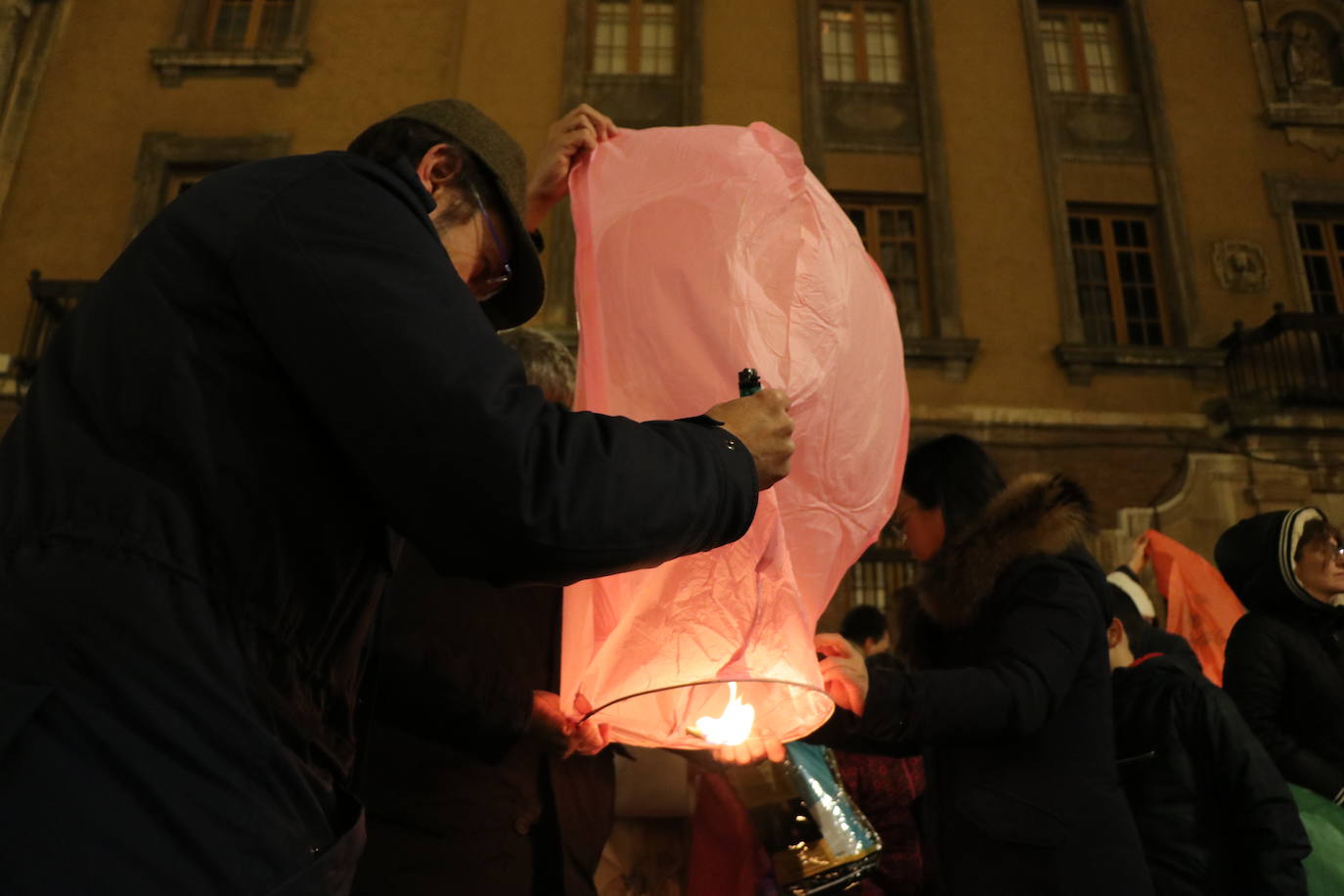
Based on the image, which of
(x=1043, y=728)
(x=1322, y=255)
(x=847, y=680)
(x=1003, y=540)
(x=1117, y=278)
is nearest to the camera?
(x=847, y=680)

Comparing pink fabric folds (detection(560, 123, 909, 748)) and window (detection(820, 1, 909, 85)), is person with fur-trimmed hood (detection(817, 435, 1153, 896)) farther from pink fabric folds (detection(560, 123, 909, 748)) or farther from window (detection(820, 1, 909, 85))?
window (detection(820, 1, 909, 85))

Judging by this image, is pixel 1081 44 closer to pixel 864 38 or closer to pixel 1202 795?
pixel 864 38

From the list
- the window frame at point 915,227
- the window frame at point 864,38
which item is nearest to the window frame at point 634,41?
the window frame at point 864,38

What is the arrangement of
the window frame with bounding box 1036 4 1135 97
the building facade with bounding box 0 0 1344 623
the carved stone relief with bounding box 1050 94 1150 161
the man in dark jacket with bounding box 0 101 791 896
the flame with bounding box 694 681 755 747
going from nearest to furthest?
the man in dark jacket with bounding box 0 101 791 896
the flame with bounding box 694 681 755 747
the building facade with bounding box 0 0 1344 623
the carved stone relief with bounding box 1050 94 1150 161
the window frame with bounding box 1036 4 1135 97

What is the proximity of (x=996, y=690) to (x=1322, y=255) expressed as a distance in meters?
12.3

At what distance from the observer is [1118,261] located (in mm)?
11734

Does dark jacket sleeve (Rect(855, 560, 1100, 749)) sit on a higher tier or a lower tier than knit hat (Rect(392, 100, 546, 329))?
lower

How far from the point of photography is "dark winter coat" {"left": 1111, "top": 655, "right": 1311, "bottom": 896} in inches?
96.2

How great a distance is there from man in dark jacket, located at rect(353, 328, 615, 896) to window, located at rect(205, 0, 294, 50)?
1246 centimetres

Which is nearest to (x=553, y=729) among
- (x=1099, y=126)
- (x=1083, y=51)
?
(x=1099, y=126)

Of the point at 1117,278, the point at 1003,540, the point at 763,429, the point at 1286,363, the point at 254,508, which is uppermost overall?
the point at 1117,278

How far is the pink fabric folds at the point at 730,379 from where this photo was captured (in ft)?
4.93

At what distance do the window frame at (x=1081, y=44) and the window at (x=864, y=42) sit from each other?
1641 millimetres

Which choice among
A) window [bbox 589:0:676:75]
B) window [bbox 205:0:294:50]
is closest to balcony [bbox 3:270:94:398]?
window [bbox 205:0:294:50]
